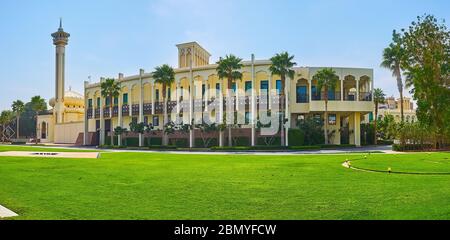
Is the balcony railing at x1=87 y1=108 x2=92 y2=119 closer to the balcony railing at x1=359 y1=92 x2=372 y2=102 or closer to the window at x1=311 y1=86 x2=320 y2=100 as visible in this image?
the window at x1=311 y1=86 x2=320 y2=100

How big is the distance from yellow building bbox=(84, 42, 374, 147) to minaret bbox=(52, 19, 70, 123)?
25653 millimetres

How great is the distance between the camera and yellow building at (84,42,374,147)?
193ft

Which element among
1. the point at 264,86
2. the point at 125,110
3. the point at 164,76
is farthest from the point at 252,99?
the point at 125,110

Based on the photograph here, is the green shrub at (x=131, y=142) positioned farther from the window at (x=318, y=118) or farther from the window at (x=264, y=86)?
the window at (x=318, y=118)

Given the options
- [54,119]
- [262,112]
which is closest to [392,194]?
[262,112]

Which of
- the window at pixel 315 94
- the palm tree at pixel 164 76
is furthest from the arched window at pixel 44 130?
the window at pixel 315 94

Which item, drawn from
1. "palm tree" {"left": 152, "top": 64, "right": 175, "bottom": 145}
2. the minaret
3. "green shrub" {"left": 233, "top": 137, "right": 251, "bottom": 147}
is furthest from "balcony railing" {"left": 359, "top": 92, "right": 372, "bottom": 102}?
the minaret

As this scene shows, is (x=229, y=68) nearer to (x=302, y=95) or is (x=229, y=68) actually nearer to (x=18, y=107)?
(x=302, y=95)

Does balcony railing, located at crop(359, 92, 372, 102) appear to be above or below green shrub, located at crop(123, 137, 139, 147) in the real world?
above
